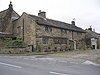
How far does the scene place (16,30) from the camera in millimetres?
40094

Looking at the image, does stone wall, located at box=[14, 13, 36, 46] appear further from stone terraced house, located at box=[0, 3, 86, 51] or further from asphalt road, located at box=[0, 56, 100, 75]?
asphalt road, located at box=[0, 56, 100, 75]

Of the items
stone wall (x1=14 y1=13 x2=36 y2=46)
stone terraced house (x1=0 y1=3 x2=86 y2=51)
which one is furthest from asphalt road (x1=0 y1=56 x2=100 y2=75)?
stone wall (x1=14 y1=13 x2=36 y2=46)

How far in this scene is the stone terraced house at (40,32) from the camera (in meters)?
35.2

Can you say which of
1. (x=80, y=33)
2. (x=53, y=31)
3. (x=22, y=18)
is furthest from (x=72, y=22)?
(x=22, y=18)

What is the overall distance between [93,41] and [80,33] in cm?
631

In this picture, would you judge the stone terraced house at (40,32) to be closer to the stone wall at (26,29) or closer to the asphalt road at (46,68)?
the stone wall at (26,29)

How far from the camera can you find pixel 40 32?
1390 inches

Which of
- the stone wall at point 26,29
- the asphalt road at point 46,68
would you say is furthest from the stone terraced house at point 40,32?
the asphalt road at point 46,68

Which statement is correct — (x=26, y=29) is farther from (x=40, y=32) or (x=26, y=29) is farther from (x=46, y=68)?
(x=46, y=68)

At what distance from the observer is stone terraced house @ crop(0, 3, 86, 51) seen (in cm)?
3519

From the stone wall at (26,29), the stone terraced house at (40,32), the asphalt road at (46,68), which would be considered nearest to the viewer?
the asphalt road at (46,68)

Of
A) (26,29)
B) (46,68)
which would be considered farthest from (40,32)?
(46,68)

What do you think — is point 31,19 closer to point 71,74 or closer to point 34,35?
point 34,35

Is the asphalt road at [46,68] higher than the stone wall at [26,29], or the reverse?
the stone wall at [26,29]
